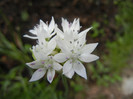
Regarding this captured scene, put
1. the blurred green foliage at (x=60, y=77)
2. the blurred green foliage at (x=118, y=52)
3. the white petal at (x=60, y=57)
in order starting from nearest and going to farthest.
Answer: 1. the white petal at (x=60, y=57)
2. the blurred green foliage at (x=60, y=77)
3. the blurred green foliage at (x=118, y=52)

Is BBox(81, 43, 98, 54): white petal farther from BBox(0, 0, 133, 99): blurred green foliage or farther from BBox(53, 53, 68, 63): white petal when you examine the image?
BBox(0, 0, 133, 99): blurred green foliage

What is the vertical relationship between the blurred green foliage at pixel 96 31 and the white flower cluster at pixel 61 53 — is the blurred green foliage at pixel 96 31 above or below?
above

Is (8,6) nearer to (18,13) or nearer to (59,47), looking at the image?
(18,13)

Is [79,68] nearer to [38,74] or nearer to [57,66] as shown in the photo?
[57,66]

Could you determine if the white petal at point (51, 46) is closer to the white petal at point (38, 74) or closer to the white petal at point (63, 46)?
the white petal at point (63, 46)

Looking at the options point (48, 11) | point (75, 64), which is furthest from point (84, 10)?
point (75, 64)

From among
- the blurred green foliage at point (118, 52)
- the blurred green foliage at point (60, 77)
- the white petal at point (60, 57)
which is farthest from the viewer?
the blurred green foliage at point (118, 52)

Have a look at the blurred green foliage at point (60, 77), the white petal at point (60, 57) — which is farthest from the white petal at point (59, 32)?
the blurred green foliage at point (60, 77)
